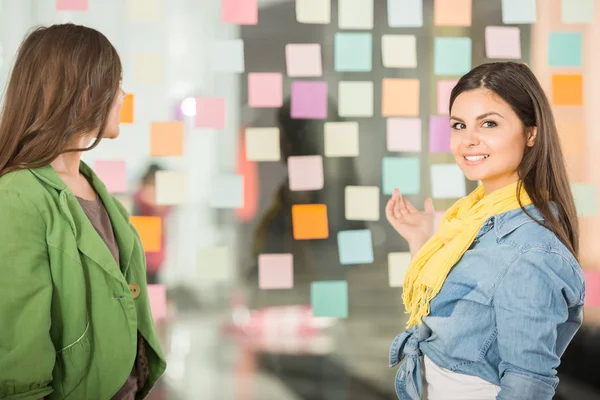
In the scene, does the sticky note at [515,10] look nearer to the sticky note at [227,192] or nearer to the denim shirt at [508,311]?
the sticky note at [227,192]

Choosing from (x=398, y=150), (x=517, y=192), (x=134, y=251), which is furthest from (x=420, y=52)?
(x=134, y=251)

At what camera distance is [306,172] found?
7.89ft

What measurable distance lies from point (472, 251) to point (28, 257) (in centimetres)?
91

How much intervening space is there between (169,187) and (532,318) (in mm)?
1451

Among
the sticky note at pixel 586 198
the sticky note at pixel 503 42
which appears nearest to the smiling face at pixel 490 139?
the sticky note at pixel 503 42

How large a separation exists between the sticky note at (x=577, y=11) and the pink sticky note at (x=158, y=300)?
1.77 m

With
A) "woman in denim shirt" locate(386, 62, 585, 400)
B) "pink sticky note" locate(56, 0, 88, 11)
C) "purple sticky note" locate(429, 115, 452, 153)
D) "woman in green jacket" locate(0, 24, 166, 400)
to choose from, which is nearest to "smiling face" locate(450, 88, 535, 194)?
"woman in denim shirt" locate(386, 62, 585, 400)

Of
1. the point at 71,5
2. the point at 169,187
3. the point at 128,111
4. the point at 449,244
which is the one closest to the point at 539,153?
the point at 449,244

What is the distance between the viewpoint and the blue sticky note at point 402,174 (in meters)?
2.44

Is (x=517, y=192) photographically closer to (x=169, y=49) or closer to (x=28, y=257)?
(x=28, y=257)

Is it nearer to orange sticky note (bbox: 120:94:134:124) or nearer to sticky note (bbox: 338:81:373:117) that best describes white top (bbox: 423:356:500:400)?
sticky note (bbox: 338:81:373:117)

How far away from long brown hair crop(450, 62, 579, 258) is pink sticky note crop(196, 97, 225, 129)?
1.12 metres

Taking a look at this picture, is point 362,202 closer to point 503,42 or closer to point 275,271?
point 275,271

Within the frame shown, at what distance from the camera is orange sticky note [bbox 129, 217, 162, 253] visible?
2354 millimetres
